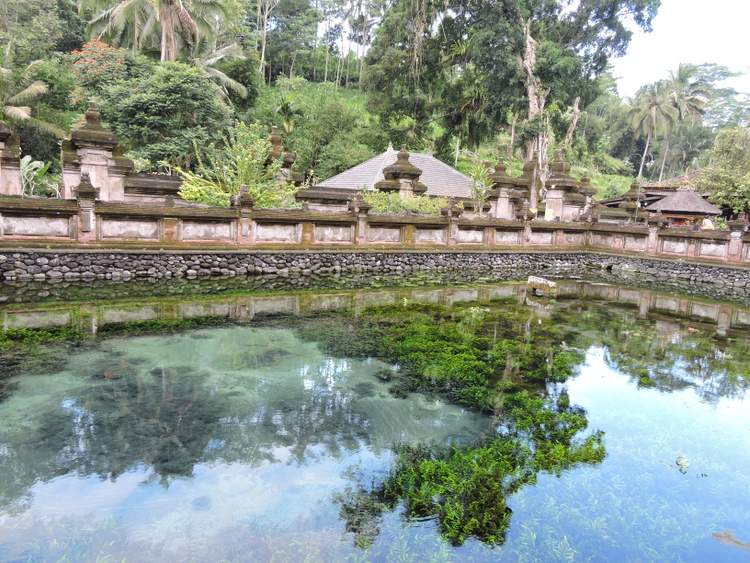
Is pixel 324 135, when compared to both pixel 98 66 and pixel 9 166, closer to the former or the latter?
pixel 98 66

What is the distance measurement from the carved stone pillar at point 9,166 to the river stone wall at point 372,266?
349cm

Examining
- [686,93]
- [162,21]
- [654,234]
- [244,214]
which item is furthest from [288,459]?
[686,93]

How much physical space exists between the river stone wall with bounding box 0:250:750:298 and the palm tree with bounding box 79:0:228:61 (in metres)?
20.9

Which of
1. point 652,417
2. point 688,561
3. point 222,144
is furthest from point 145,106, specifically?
point 688,561

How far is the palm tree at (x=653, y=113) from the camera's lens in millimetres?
54125

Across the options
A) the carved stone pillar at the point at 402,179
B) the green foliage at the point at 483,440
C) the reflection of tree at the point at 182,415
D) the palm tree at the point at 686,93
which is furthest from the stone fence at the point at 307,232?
the palm tree at the point at 686,93

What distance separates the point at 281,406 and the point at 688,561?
381cm

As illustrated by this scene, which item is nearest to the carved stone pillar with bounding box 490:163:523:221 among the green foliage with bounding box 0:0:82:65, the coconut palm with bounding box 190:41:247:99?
the coconut palm with bounding box 190:41:247:99

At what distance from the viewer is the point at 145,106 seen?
83.3 feet

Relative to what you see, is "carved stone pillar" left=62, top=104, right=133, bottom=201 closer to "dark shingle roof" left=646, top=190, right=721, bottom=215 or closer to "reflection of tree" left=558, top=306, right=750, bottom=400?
"reflection of tree" left=558, top=306, right=750, bottom=400

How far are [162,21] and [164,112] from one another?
7242 millimetres

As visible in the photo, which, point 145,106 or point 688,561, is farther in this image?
point 145,106

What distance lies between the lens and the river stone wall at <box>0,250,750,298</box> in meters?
11.7

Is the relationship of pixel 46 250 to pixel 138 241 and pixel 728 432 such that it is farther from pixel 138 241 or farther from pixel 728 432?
pixel 728 432
